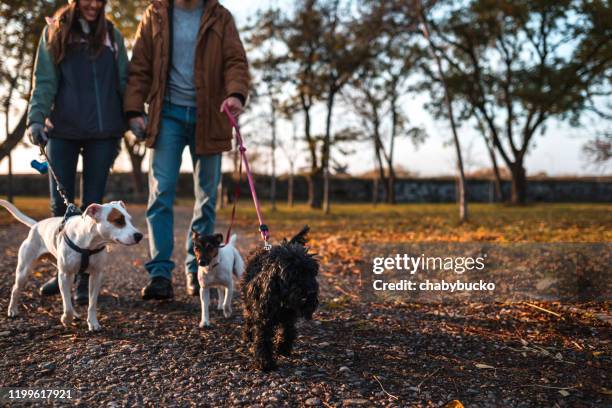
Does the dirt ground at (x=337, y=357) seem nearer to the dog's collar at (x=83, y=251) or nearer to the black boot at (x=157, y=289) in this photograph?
the black boot at (x=157, y=289)

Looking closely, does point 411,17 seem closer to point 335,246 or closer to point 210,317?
point 335,246

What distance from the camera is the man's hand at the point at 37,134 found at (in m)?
4.08

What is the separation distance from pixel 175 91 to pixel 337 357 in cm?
276

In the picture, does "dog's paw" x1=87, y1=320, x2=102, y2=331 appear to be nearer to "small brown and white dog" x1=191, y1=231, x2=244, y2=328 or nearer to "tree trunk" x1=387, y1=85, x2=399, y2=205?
"small brown and white dog" x1=191, y1=231, x2=244, y2=328

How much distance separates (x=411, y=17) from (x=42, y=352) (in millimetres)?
13122

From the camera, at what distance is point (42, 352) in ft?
10.8

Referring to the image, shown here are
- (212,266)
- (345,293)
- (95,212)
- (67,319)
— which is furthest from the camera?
(345,293)

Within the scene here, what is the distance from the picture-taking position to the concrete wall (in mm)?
35812

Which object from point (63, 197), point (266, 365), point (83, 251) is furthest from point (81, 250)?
point (266, 365)

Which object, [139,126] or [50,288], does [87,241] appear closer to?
[139,126]

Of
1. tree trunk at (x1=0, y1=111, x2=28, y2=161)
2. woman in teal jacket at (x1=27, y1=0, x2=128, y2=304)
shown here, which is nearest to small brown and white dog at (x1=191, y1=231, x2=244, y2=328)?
woman in teal jacket at (x1=27, y1=0, x2=128, y2=304)

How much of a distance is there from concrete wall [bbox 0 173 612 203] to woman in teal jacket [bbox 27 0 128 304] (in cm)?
3089

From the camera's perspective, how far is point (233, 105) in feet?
14.2

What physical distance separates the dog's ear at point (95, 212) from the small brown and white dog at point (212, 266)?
0.72m
